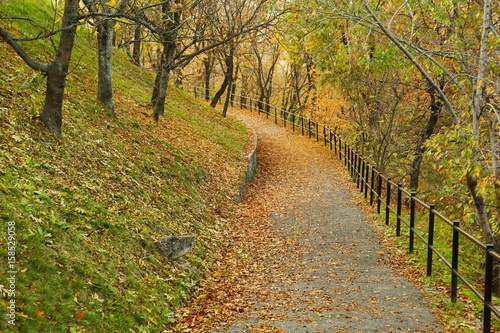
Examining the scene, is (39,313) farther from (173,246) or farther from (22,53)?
(22,53)

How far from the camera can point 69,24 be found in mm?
8727

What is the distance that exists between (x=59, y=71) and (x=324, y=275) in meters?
6.11

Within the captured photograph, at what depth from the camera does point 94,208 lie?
764cm

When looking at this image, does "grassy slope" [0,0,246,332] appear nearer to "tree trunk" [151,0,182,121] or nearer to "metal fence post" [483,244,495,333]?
"tree trunk" [151,0,182,121]

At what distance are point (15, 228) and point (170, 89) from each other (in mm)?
20491

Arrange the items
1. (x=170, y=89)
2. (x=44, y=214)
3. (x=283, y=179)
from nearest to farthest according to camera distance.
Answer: (x=44, y=214)
(x=283, y=179)
(x=170, y=89)

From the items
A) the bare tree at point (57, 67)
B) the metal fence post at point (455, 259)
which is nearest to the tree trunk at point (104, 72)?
the bare tree at point (57, 67)

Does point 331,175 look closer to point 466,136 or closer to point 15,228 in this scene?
point 466,136

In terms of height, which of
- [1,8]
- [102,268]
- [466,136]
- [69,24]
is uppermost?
[1,8]

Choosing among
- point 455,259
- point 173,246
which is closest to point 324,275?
point 455,259

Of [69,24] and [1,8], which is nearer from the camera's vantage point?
[69,24]

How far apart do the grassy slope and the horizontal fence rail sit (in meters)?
3.99

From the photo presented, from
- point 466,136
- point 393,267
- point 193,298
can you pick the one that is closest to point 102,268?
point 193,298

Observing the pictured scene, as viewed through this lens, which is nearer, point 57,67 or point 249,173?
point 57,67
